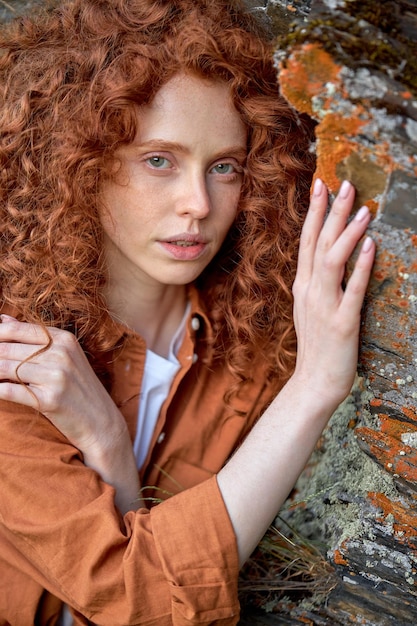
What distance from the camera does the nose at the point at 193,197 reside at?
238 cm

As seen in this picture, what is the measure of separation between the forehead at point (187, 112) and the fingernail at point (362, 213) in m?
0.64

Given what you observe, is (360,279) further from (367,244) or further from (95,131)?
(95,131)

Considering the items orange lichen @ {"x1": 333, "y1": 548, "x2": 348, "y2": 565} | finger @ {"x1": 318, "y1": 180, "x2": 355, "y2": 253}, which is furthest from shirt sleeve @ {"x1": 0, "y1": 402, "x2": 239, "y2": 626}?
finger @ {"x1": 318, "y1": 180, "x2": 355, "y2": 253}

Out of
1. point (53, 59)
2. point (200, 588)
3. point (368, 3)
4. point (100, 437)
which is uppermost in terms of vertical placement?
point (368, 3)

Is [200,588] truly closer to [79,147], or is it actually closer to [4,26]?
[79,147]

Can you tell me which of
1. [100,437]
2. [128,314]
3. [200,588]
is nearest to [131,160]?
[128,314]

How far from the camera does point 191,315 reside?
2977mm

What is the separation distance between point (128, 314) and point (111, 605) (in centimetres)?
104

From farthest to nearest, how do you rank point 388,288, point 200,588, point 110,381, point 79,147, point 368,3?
point 110,381, point 79,147, point 200,588, point 388,288, point 368,3

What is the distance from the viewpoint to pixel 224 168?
2.53m

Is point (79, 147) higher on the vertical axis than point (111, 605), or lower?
higher

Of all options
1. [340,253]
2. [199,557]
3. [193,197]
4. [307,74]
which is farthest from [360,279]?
[199,557]

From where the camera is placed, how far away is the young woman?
224 cm

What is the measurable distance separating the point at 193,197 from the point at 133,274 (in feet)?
1.72
